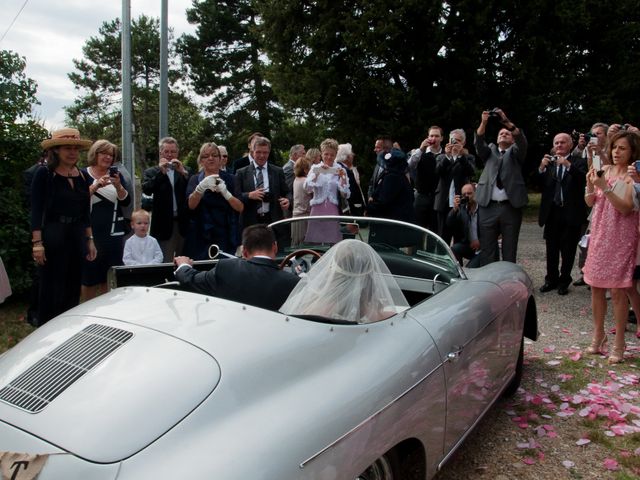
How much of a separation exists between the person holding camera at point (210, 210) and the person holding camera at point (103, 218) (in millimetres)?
701

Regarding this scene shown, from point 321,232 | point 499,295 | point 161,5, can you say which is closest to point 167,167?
point 321,232

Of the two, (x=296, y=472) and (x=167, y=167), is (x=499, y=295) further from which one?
(x=167, y=167)

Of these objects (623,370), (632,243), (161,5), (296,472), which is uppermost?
(161,5)

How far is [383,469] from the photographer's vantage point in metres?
2.03

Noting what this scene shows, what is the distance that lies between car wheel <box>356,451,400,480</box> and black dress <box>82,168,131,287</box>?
377 cm

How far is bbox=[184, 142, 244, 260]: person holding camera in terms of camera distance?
5.28 metres

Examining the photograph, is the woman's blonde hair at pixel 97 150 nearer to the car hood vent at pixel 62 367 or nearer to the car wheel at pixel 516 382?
the car hood vent at pixel 62 367

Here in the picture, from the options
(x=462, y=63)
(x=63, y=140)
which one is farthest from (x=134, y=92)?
(x=63, y=140)

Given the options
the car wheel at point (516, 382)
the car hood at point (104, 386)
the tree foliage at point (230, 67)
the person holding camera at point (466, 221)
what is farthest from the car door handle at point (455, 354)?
the tree foliage at point (230, 67)

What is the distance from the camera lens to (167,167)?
5.64m

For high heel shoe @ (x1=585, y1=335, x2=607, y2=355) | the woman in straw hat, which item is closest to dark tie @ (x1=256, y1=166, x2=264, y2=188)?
the woman in straw hat

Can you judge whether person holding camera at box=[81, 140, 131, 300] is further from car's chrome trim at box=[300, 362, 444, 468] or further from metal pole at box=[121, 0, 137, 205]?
metal pole at box=[121, 0, 137, 205]

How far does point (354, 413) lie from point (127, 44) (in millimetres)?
9240

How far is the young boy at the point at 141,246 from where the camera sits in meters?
5.36
